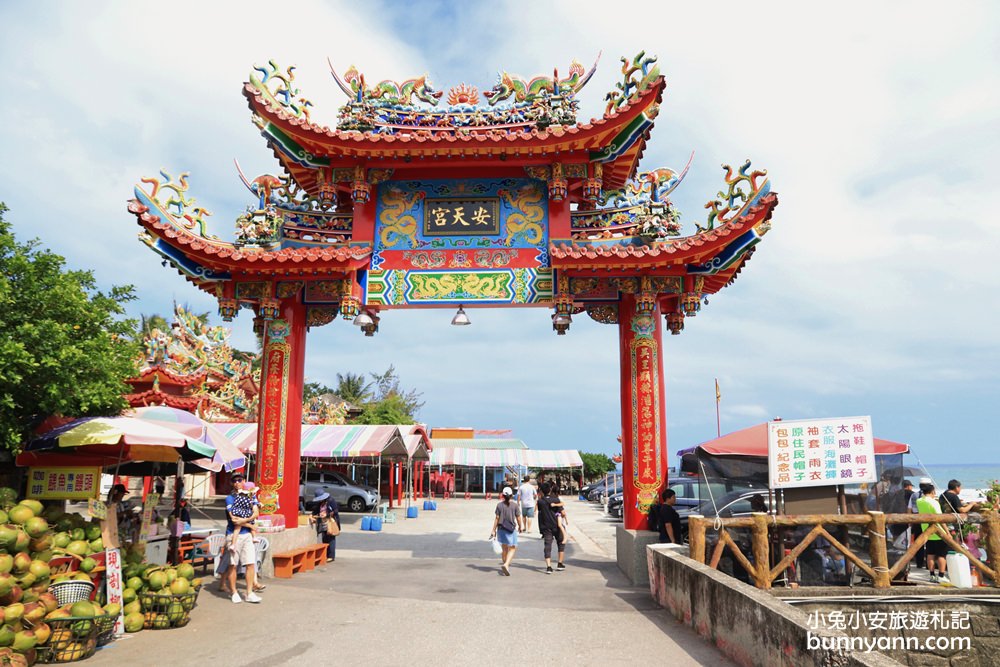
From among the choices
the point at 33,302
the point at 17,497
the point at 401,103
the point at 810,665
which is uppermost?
the point at 401,103

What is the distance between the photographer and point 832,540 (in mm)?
7867

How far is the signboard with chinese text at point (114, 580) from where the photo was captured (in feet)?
22.8

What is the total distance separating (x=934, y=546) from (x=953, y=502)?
0.91m

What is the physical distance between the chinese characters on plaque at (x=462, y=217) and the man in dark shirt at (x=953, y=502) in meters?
8.55

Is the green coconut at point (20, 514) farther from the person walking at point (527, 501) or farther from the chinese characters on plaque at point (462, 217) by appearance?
the person walking at point (527, 501)

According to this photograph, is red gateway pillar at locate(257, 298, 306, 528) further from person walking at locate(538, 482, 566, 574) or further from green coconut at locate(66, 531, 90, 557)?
person walking at locate(538, 482, 566, 574)

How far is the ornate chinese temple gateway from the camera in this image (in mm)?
10688

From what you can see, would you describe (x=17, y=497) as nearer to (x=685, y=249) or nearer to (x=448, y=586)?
(x=448, y=586)

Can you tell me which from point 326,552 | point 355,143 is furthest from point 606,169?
point 326,552

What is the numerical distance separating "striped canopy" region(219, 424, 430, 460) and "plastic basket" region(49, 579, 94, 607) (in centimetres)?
1600

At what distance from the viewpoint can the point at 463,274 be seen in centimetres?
1126

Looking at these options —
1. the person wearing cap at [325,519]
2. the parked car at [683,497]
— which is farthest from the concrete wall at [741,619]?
the parked car at [683,497]

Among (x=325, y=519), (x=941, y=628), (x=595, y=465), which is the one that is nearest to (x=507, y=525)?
(x=325, y=519)

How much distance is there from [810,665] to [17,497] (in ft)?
27.4
